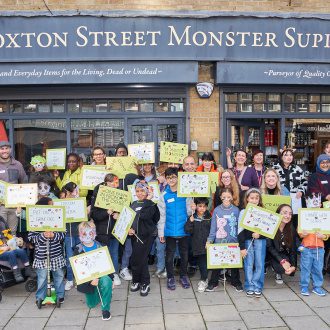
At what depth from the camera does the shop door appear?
26.7 ft

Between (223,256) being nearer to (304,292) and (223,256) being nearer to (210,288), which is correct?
(210,288)

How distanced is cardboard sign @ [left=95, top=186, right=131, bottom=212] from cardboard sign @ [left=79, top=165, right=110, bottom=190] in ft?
3.07

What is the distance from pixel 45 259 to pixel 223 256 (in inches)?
88.7

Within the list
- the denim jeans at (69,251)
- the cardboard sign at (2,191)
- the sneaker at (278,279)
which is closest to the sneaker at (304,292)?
the sneaker at (278,279)

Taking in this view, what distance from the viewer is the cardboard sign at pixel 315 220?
4.79 m

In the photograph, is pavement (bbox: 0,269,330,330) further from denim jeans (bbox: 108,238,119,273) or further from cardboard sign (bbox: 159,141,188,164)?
cardboard sign (bbox: 159,141,188,164)

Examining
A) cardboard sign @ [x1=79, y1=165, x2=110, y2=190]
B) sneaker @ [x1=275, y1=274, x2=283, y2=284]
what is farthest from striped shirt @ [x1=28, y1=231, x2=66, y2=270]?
sneaker @ [x1=275, y1=274, x2=283, y2=284]

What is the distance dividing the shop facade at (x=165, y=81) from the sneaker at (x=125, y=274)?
3.35 meters

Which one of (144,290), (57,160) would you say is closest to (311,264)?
(144,290)

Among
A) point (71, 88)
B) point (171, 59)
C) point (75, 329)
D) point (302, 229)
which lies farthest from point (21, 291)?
point (171, 59)

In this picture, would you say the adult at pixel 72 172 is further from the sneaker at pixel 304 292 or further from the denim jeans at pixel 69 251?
the sneaker at pixel 304 292

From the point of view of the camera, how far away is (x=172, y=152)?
6480 mm

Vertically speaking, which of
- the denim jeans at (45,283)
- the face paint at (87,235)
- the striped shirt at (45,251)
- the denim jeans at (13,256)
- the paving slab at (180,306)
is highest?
the face paint at (87,235)

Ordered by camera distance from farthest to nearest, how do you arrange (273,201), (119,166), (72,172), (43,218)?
(72,172), (119,166), (273,201), (43,218)
